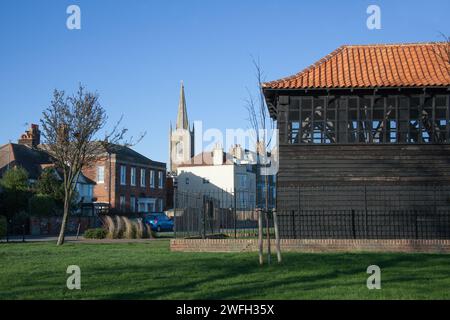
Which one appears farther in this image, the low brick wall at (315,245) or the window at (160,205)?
the window at (160,205)

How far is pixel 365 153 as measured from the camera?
22.9 metres

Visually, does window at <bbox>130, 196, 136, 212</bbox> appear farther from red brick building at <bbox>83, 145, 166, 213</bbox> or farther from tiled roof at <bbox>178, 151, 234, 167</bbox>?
tiled roof at <bbox>178, 151, 234, 167</bbox>

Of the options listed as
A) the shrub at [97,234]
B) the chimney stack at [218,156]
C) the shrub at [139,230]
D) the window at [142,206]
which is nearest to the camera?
the shrub at [139,230]

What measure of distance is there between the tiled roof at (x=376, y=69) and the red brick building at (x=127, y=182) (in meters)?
32.2

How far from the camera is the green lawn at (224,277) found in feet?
32.3

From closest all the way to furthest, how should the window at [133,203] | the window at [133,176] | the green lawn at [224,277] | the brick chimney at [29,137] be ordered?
the green lawn at [224,277]
the brick chimney at [29,137]
the window at [133,203]
the window at [133,176]

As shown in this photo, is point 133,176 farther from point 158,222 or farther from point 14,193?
point 14,193

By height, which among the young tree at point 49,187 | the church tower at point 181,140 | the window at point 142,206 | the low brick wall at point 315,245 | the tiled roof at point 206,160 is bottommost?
the low brick wall at point 315,245

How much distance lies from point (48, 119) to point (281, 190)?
9.60 m

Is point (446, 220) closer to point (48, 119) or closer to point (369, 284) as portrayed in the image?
point (369, 284)

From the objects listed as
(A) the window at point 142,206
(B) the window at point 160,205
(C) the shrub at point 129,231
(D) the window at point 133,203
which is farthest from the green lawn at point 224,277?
(B) the window at point 160,205

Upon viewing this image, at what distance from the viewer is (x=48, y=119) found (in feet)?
79.6

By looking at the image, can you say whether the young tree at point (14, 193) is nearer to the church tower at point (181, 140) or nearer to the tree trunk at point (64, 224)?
the tree trunk at point (64, 224)
